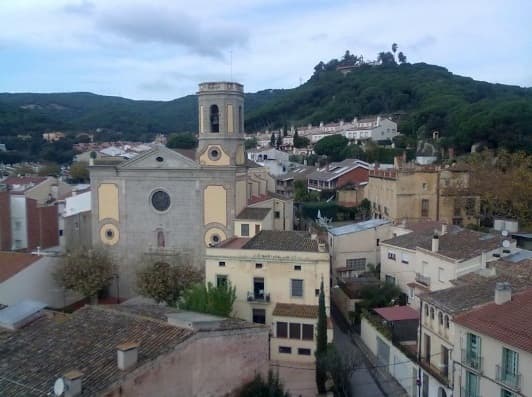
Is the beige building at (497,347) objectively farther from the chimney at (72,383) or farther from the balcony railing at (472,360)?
the chimney at (72,383)

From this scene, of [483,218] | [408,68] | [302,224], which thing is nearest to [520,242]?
[483,218]

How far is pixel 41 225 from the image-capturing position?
42125mm

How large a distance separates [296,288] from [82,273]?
41.7 ft

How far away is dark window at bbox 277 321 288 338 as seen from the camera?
25047 mm

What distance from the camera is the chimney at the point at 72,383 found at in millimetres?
11312

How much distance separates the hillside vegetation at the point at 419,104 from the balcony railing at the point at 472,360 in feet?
161

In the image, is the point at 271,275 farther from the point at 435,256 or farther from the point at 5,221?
the point at 5,221

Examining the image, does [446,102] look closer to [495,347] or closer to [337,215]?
[337,215]

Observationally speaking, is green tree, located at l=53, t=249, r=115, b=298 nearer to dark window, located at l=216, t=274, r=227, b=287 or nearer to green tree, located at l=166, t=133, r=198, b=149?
dark window, located at l=216, t=274, r=227, b=287

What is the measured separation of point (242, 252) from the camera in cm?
2698

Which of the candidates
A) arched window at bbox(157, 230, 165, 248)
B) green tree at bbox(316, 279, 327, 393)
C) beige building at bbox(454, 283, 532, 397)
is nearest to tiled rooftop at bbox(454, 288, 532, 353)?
beige building at bbox(454, 283, 532, 397)

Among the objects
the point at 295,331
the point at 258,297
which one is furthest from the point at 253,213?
the point at 295,331

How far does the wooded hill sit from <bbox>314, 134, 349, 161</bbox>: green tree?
1244 centimetres

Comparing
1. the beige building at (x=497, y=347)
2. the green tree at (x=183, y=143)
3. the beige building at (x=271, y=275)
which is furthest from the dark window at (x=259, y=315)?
the green tree at (x=183, y=143)
